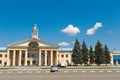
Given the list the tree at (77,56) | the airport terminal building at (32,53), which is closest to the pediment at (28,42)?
the airport terminal building at (32,53)

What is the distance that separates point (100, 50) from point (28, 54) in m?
31.0

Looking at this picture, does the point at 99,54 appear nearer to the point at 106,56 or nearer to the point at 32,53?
the point at 106,56

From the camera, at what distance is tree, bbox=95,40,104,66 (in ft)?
221

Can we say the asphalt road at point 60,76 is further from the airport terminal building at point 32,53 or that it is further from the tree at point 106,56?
the airport terminal building at point 32,53

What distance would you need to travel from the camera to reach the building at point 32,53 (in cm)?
7512

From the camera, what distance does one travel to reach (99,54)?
68.1 meters

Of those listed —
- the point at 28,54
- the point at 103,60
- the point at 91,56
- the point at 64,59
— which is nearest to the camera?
the point at 103,60

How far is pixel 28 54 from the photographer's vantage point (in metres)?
79.4

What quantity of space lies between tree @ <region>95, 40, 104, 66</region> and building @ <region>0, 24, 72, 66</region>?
16.4 meters

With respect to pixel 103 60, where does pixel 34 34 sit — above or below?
above

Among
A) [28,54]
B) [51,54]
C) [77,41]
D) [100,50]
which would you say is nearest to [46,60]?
[51,54]

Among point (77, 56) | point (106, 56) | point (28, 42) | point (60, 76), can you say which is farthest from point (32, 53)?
point (60, 76)

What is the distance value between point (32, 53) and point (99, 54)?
29131 millimetres

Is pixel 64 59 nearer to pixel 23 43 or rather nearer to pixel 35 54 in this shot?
pixel 35 54
